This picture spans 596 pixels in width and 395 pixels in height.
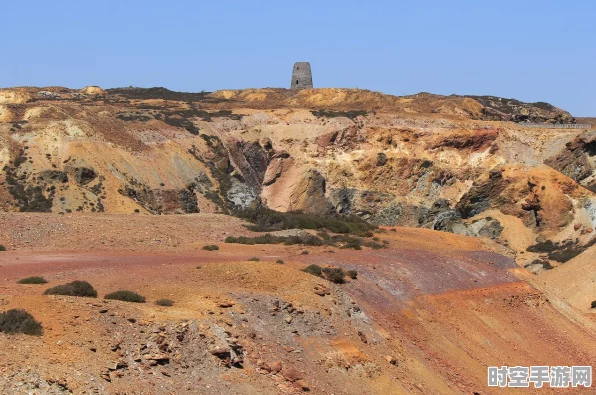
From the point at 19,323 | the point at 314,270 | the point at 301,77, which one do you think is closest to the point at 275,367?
the point at 19,323

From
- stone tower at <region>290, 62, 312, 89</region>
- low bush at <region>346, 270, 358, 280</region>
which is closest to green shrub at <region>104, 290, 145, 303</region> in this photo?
low bush at <region>346, 270, 358, 280</region>

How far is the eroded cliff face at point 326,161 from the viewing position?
5866 cm

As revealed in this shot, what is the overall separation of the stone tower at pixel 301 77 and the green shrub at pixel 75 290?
7948 cm

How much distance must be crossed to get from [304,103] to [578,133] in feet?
82.7

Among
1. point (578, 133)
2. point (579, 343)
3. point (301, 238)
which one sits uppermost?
point (578, 133)

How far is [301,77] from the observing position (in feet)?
331

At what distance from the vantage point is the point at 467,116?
268 ft

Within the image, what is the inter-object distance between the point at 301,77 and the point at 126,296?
80811mm

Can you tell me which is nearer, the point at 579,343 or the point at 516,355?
the point at 516,355

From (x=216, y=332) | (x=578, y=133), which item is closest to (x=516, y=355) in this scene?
(x=216, y=332)

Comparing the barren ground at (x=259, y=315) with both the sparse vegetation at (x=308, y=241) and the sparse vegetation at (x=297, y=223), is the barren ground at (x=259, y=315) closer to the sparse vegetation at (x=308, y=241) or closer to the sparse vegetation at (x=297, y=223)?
the sparse vegetation at (x=308, y=241)

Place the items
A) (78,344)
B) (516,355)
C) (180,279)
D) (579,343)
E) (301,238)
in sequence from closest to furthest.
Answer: (78,344), (180,279), (516,355), (579,343), (301,238)

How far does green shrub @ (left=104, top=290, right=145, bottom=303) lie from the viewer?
21516mm

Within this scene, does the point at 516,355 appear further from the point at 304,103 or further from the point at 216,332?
the point at 304,103
